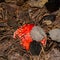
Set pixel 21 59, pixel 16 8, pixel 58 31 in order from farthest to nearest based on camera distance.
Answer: pixel 16 8 → pixel 58 31 → pixel 21 59

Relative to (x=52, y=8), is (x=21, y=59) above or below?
below

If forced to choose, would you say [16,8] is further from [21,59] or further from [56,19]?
[21,59]

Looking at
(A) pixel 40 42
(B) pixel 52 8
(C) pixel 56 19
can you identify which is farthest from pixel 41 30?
(B) pixel 52 8

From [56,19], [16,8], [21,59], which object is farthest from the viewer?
[16,8]

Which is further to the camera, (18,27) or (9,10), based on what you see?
(9,10)

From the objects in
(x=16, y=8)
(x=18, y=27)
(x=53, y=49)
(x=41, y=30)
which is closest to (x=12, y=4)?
(x=16, y=8)

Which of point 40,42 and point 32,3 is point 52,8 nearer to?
point 32,3

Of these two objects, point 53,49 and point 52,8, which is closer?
point 53,49
